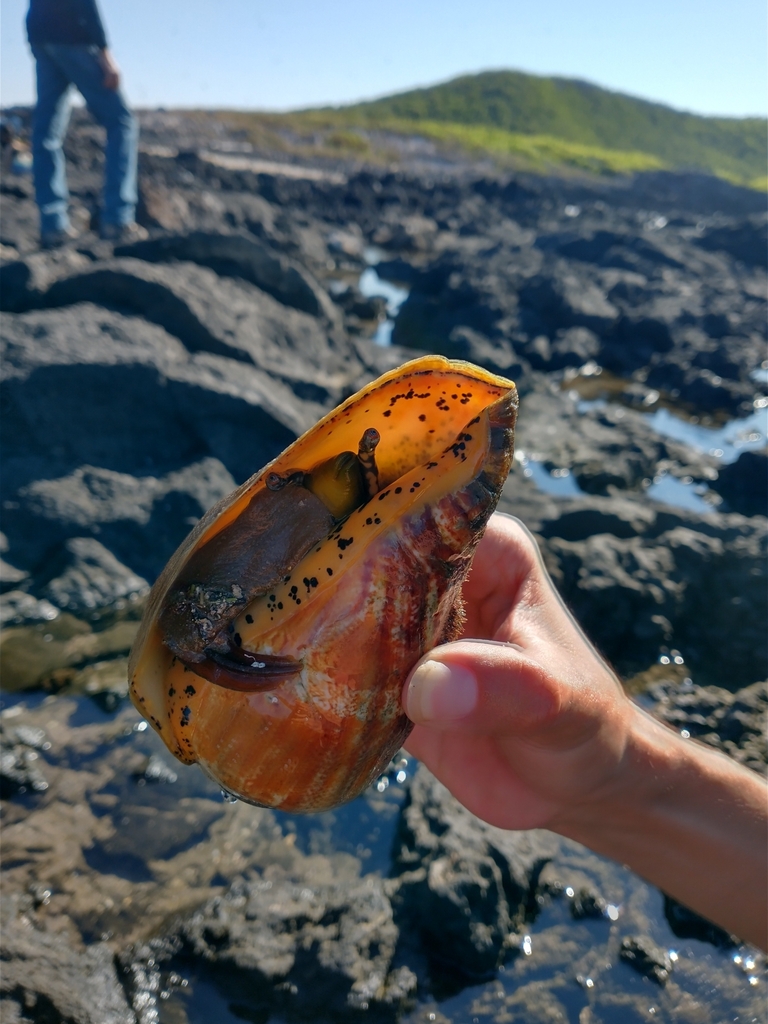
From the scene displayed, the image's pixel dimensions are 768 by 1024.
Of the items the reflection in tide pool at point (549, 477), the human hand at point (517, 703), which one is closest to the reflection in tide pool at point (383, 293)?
the reflection in tide pool at point (549, 477)

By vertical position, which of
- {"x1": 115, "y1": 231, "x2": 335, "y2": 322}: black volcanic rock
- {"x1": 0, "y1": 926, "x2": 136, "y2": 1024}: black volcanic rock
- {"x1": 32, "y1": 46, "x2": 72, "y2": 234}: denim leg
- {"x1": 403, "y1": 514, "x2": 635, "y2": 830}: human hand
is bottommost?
{"x1": 0, "y1": 926, "x2": 136, "y2": 1024}: black volcanic rock

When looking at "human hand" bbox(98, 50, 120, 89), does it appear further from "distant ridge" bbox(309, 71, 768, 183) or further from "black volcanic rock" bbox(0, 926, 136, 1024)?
"distant ridge" bbox(309, 71, 768, 183)

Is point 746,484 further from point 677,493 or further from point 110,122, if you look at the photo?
point 110,122

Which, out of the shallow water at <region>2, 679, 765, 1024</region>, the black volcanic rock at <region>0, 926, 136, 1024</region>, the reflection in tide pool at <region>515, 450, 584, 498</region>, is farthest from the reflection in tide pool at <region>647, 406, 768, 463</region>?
the black volcanic rock at <region>0, 926, 136, 1024</region>

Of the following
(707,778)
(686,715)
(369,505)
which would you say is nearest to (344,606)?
(369,505)

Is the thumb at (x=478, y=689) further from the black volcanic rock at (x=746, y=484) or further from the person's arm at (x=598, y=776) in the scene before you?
the black volcanic rock at (x=746, y=484)

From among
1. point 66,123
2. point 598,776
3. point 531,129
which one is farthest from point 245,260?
point 531,129

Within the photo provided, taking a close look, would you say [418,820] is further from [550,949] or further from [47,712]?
[47,712]
